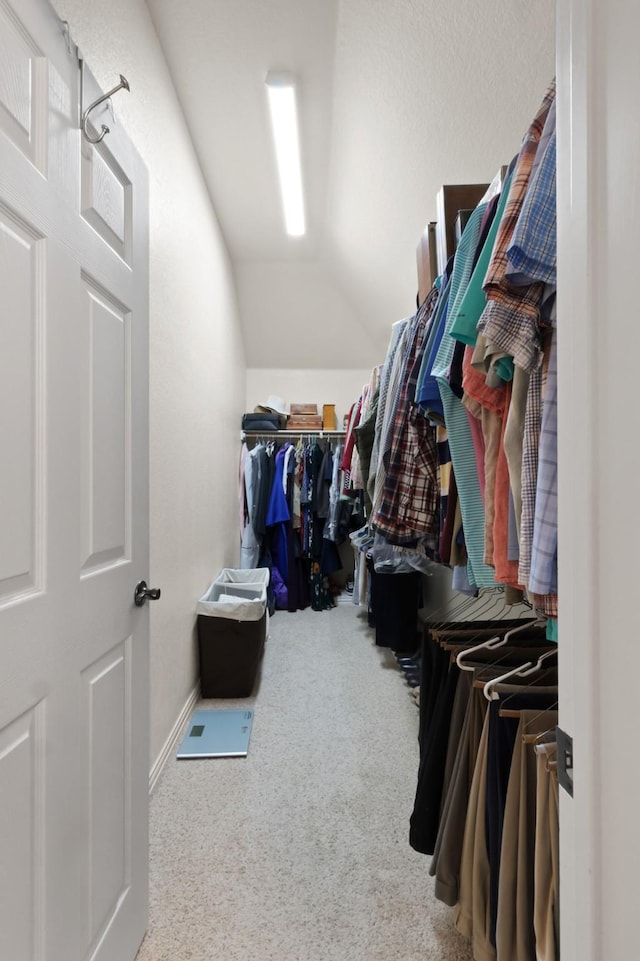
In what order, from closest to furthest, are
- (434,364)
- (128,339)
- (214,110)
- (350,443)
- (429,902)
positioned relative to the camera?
(434,364)
(128,339)
(429,902)
(214,110)
(350,443)

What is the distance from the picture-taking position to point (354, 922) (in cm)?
119

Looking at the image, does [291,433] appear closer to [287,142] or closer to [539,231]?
[287,142]

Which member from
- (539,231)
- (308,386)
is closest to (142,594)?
(539,231)

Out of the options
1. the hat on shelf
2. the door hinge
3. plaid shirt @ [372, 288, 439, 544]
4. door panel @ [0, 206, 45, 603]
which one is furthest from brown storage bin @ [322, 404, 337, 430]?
the door hinge

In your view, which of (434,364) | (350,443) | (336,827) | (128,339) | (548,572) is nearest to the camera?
(548,572)

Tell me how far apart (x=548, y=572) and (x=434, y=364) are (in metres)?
0.52

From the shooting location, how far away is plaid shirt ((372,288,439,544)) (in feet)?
4.17

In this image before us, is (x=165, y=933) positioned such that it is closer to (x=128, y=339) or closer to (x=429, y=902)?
(x=429, y=902)

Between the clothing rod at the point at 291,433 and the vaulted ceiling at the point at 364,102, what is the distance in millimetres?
1353

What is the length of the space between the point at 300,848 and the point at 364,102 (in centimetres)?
300

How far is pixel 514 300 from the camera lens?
69cm

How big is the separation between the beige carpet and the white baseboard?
48mm

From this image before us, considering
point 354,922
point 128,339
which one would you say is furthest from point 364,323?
point 354,922

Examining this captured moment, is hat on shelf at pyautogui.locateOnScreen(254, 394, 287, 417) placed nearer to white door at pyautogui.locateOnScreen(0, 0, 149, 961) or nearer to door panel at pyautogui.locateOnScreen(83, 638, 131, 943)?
white door at pyautogui.locateOnScreen(0, 0, 149, 961)
